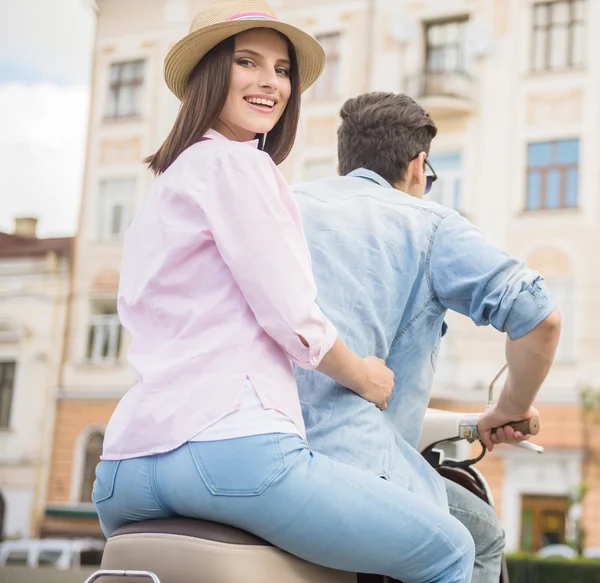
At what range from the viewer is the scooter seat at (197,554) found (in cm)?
152

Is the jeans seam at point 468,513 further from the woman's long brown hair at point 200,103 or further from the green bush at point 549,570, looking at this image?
the green bush at point 549,570

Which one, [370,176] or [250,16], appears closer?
[250,16]

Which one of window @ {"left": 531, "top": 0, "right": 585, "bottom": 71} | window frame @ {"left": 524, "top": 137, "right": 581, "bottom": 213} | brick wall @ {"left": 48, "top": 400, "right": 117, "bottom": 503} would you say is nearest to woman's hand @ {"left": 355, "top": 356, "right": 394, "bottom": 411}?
window frame @ {"left": 524, "top": 137, "right": 581, "bottom": 213}

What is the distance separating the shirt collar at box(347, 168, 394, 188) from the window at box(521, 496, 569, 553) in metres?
17.2

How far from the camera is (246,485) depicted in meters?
1.52

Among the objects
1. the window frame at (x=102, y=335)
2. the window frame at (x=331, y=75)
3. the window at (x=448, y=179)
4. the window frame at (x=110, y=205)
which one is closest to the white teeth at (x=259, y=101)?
the window at (x=448, y=179)

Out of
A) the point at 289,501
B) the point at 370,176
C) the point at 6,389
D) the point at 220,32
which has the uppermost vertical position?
the point at 220,32

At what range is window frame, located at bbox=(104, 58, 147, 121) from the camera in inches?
938

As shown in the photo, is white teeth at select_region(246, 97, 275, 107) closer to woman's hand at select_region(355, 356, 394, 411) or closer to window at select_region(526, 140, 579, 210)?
woman's hand at select_region(355, 356, 394, 411)

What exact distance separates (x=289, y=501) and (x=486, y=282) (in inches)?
22.8

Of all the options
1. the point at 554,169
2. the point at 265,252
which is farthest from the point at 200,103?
the point at 554,169

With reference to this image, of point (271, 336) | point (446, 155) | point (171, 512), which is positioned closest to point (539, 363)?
point (271, 336)

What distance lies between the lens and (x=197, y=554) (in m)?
1.52

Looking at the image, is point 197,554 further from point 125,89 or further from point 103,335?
point 125,89
